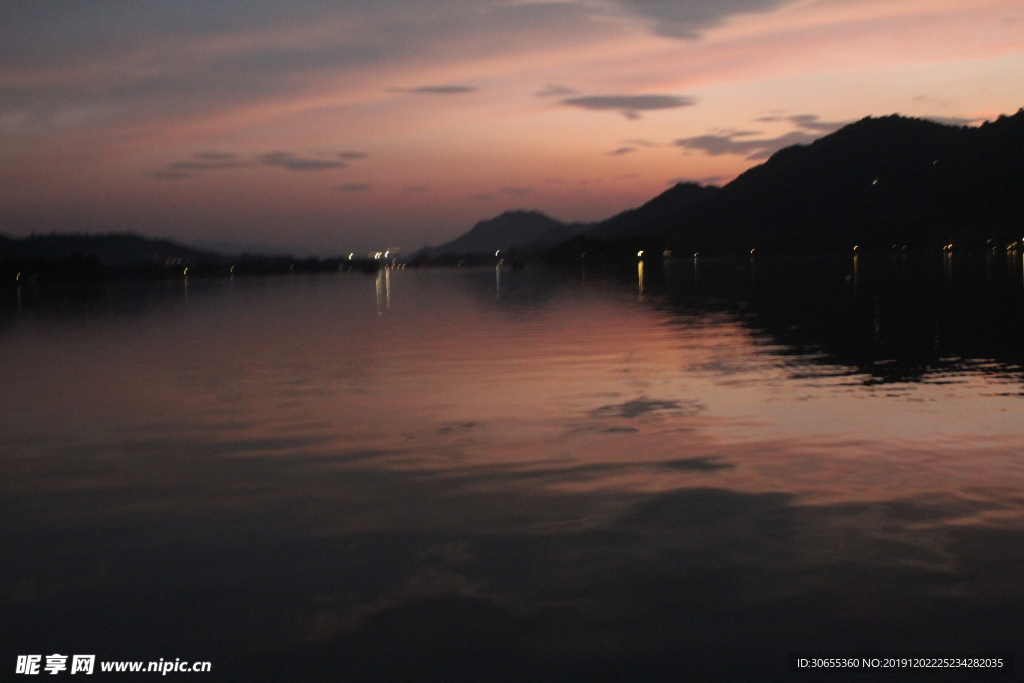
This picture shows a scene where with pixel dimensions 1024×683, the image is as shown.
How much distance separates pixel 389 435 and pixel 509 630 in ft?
30.4

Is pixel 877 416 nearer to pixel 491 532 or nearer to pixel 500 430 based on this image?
pixel 500 430

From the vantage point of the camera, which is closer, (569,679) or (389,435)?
(569,679)

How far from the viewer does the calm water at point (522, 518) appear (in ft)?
25.5

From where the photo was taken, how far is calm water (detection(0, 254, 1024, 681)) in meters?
7.78

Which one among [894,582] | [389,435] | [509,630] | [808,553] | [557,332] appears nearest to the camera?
[509,630]

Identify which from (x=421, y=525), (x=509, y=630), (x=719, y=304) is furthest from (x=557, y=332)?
(x=509, y=630)

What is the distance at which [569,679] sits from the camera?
7.09 m

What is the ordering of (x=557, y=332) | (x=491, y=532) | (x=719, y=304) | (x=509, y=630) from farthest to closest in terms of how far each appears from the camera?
1. (x=719, y=304)
2. (x=557, y=332)
3. (x=491, y=532)
4. (x=509, y=630)

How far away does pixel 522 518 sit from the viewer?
11.1m

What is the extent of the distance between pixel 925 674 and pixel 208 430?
1389 cm

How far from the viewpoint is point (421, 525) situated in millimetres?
10922

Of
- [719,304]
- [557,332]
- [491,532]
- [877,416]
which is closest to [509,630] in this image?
[491,532]

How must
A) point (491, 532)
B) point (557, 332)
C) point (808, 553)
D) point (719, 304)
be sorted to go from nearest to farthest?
1. point (808, 553)
2. point (491, 532)
3. point (557, 332)
4. point (719, 304)

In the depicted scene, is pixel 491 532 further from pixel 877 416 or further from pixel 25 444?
pixel 25 444
